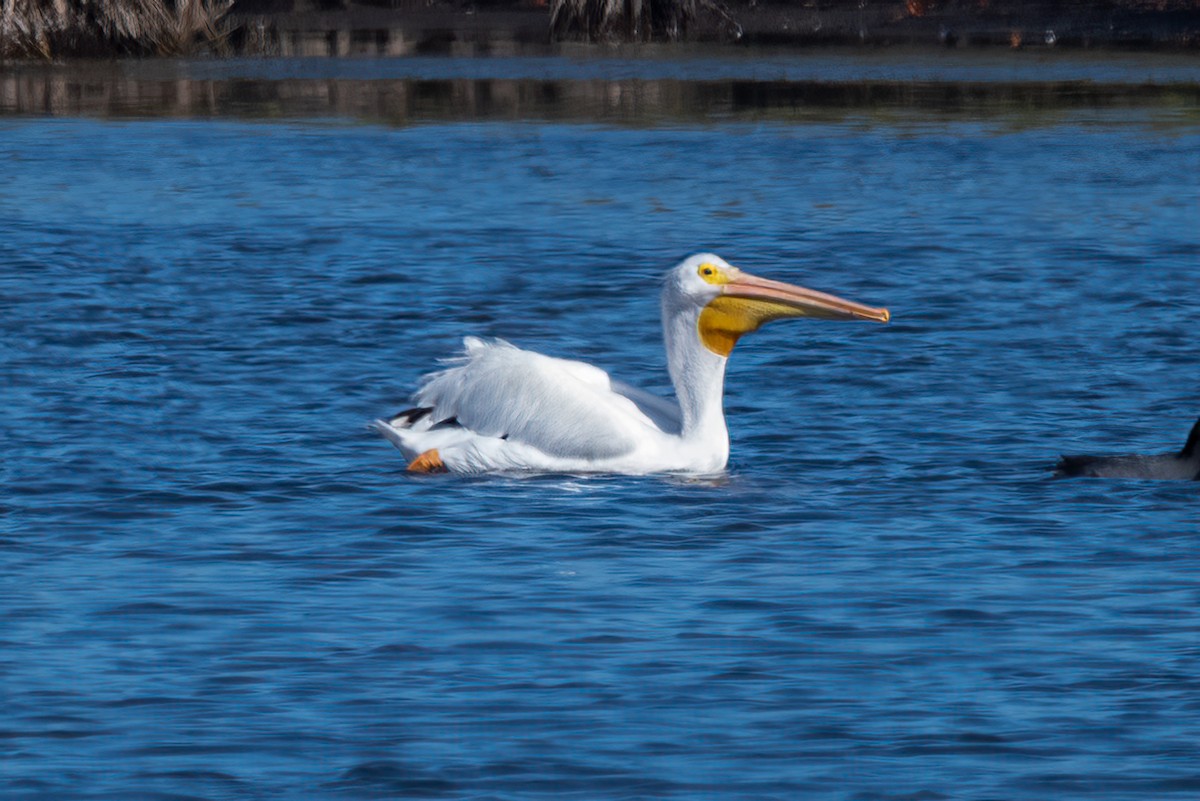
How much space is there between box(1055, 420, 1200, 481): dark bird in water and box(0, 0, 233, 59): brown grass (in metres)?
26.9

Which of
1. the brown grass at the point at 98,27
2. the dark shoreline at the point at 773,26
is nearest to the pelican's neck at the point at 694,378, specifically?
the brown grass at the point at 98,27

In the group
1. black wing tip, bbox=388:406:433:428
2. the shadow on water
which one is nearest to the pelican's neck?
black wing tip, bbox=388:406:433:428

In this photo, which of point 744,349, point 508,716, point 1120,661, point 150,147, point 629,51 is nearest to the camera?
point 508,716

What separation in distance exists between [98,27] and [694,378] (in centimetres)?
2667

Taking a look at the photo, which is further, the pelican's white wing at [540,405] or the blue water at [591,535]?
the pelican's white wing at [540,405]

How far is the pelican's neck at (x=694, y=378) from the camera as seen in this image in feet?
29.7

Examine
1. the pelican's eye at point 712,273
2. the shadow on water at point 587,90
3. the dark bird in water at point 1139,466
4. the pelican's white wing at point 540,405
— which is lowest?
the dark bird in water at point 1139,466

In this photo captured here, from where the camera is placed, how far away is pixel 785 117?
81.9 ft

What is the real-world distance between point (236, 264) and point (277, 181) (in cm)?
476

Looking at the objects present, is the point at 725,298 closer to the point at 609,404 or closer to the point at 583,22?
the point at 609,404

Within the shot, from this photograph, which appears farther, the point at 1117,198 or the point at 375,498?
the point at 1117,198

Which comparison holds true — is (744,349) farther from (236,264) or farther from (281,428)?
(236,264)

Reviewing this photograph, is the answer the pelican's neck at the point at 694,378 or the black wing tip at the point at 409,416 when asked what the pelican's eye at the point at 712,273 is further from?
the black wing tip at the point at 409,416

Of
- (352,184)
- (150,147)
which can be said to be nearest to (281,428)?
(352,184)
